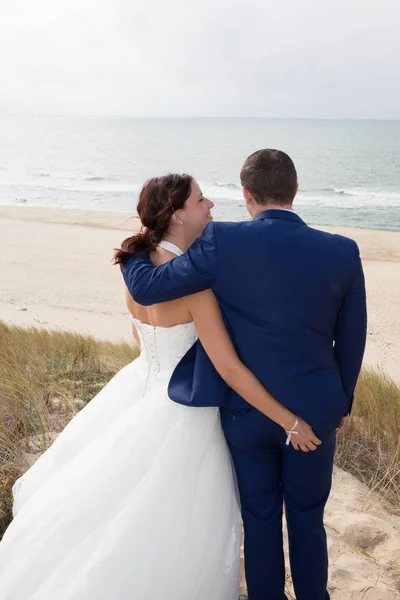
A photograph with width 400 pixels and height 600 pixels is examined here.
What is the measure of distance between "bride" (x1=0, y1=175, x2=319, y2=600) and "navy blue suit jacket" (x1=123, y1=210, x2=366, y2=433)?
81 mm

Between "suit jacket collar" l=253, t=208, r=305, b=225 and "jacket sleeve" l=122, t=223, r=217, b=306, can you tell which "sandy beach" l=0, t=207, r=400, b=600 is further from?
"suit jacket collar" l=253, t=208, r=305, b=225

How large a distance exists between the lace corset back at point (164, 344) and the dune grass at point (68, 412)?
1293 millimetres

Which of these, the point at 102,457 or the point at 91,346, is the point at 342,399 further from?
the point at 91,346

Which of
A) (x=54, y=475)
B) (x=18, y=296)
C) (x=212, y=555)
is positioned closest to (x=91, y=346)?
(x=54, y=475)

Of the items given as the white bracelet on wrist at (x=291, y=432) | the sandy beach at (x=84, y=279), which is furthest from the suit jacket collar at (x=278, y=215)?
the sandy beach at (x=84, y=279)

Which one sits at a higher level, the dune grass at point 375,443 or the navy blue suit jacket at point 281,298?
the navy blue suit jacket at point 281,298

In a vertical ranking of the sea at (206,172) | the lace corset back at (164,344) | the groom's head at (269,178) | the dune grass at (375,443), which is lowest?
the sea at (206,172)

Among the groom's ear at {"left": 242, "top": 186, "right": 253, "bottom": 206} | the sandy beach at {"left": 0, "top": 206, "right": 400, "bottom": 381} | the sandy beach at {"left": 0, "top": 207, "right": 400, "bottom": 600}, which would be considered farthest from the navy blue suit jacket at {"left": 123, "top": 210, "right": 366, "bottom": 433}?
the sandy beach at {"left": 0, "top": 206, "right": 400, "bottom": 381}

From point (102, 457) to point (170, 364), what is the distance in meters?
0.48

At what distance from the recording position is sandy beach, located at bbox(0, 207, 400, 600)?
3186 millimetres

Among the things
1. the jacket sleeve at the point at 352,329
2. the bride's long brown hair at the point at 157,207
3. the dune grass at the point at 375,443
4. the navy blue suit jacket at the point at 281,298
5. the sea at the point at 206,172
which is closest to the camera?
the navy blue suit jacket at the point at 281,298

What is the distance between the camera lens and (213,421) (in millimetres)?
2518

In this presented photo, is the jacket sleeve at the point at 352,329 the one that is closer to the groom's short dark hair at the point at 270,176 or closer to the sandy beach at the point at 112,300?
the groom's short dark hair at the point at 270,176

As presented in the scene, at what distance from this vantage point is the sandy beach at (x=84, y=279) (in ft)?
34.2
